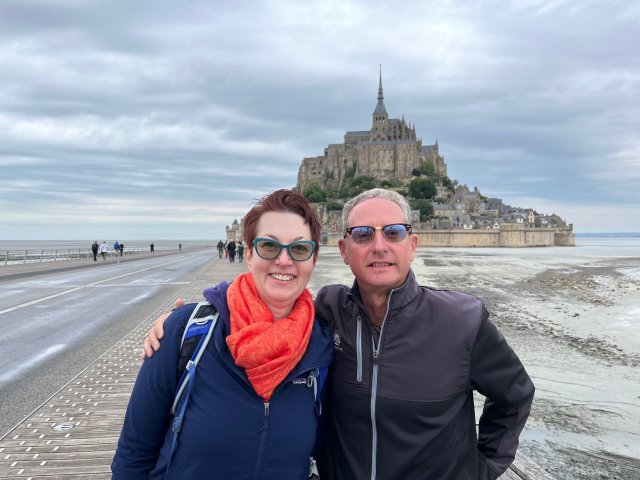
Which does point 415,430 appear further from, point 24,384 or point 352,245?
point 24,384

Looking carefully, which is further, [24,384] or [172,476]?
[24,384]

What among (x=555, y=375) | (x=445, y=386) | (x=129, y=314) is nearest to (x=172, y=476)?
(x=445, y=386)

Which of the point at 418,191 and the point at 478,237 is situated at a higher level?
the point at 418,191

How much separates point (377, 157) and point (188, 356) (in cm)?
10773

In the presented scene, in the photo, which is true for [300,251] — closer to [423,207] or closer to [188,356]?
[188,356]

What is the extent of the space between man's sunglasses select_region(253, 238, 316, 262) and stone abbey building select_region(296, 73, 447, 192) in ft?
335

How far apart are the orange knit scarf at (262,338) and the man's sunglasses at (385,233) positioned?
493 mm

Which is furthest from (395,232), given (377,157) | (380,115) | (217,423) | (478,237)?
(380,115)

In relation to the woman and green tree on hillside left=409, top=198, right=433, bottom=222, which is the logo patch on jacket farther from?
green tree on hillside left=409, top=198, right=433, bottom=222

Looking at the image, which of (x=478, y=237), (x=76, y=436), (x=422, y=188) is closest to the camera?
(x=76, y=436)

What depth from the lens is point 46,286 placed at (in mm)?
16766

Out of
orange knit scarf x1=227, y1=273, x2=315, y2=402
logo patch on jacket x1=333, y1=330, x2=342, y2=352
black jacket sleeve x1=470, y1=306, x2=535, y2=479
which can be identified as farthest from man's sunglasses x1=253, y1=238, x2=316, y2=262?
black jacket sleeve x1=470, y1=306, x2=535, y2=479

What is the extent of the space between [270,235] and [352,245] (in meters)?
0.47

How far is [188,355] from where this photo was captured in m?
1.87
